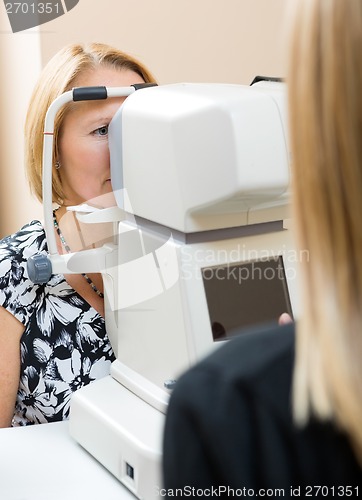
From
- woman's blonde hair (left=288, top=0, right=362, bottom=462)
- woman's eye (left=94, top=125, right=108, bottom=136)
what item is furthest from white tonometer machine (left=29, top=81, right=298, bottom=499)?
woman's blonde hair (left=288, top=0, right=362, bottom=462)

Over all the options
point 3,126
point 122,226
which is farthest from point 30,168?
point 3,126

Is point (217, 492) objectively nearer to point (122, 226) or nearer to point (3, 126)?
point (122, 226)

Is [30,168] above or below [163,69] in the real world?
below

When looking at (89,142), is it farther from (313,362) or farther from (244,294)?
(313,362)

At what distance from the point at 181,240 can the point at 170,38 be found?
1340 millimetres

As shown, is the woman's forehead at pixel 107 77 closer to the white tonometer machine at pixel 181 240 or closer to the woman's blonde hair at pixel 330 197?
the white tonometer machine at pixel 181 240

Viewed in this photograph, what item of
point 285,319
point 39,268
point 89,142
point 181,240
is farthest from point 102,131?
point 285,319

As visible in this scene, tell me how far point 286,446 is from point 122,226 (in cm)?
77

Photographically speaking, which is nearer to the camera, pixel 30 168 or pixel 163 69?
pixel 30 168

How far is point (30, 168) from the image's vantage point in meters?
1.42

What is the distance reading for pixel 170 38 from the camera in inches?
89.0

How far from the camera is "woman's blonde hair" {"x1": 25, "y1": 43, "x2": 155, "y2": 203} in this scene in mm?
1361

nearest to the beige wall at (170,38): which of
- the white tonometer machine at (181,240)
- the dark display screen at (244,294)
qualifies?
the white tonometer machine at (181,240)

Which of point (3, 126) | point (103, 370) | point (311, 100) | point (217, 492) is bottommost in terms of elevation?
point (103, 370)
